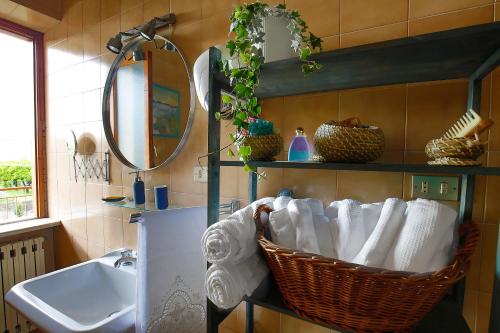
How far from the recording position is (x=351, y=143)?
0.60m

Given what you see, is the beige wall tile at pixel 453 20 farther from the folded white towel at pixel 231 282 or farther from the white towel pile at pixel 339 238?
the folded white towel at pixel 231 282

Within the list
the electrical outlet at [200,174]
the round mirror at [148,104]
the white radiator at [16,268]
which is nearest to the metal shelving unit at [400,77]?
the electrical outlet at [200,174]

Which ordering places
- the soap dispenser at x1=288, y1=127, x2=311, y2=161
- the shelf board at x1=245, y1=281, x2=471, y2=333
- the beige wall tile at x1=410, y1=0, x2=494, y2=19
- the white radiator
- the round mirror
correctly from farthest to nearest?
the white radiator → the round mirror → the soap dispenser at x1=288, y1=127, x2=311, y2=161 → the beige wall tile at x1=410, y1=0, x2=494, y2=19 → the shelf board at x1=245, y1=281, x2=471, y2=333

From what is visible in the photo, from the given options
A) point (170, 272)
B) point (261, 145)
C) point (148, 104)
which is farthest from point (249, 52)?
point (148, 104)

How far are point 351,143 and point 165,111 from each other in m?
1.02

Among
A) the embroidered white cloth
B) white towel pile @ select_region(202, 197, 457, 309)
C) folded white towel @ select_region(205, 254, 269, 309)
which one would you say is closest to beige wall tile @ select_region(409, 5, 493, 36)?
white towel pile @ select_region(202, 197, 457, 309)

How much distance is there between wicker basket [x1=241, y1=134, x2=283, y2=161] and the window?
1942 mm

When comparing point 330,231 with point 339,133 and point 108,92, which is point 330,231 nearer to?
point 339,133

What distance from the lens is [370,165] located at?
56 centimetres

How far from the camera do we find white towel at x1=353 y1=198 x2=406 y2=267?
21.0 inches

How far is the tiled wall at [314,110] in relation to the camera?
2.30 feet

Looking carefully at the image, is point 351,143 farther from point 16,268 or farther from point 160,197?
point 16,268

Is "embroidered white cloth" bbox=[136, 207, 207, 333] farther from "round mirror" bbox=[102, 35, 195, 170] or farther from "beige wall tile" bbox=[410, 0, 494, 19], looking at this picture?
"beige wall tile" bbox=[410, 0, 494, 19]

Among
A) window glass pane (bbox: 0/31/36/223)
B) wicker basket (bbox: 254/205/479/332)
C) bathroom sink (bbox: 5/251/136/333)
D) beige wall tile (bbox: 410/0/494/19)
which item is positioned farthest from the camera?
window glass pane (bbox: 0/31/36/223)
